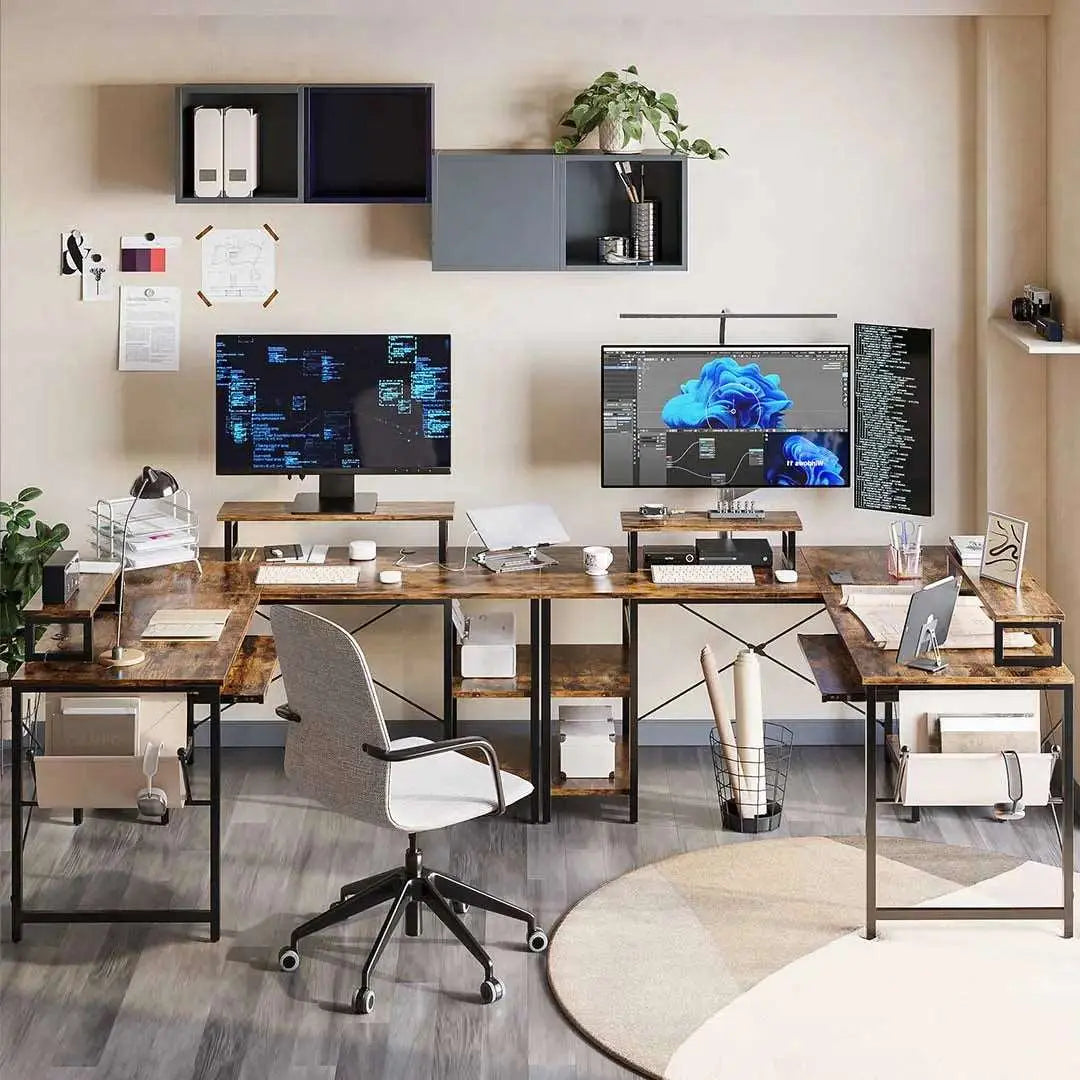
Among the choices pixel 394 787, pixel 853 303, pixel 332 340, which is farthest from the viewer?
pixel 853 303

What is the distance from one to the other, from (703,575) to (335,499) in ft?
3.97

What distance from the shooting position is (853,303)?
17.5 ft

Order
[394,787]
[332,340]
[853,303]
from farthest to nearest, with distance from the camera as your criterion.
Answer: [853,303] → [332,340] → [394,787]

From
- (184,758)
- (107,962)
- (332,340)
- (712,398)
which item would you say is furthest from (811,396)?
(107,962)

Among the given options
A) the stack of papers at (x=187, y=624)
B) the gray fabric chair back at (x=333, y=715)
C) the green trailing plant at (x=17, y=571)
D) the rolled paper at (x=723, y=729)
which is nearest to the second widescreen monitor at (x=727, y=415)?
the rolled paper at (x=723, y=729)

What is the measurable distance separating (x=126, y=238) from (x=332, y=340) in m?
0.84

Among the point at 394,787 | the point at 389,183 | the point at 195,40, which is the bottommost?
the point at 394,787

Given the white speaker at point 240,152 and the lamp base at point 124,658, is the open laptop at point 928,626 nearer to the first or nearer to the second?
the lamp base at point 124,658

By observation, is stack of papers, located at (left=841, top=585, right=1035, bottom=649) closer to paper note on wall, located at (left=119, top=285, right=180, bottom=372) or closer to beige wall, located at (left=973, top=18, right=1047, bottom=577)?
beige wall, located at (left=973, top=18, right=1047, bottom=577)

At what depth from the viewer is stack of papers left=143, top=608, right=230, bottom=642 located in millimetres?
4328

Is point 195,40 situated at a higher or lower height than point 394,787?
higher

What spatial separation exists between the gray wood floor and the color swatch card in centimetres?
167

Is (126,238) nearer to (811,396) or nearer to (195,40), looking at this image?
(195,40)

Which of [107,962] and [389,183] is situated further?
[389,183]
